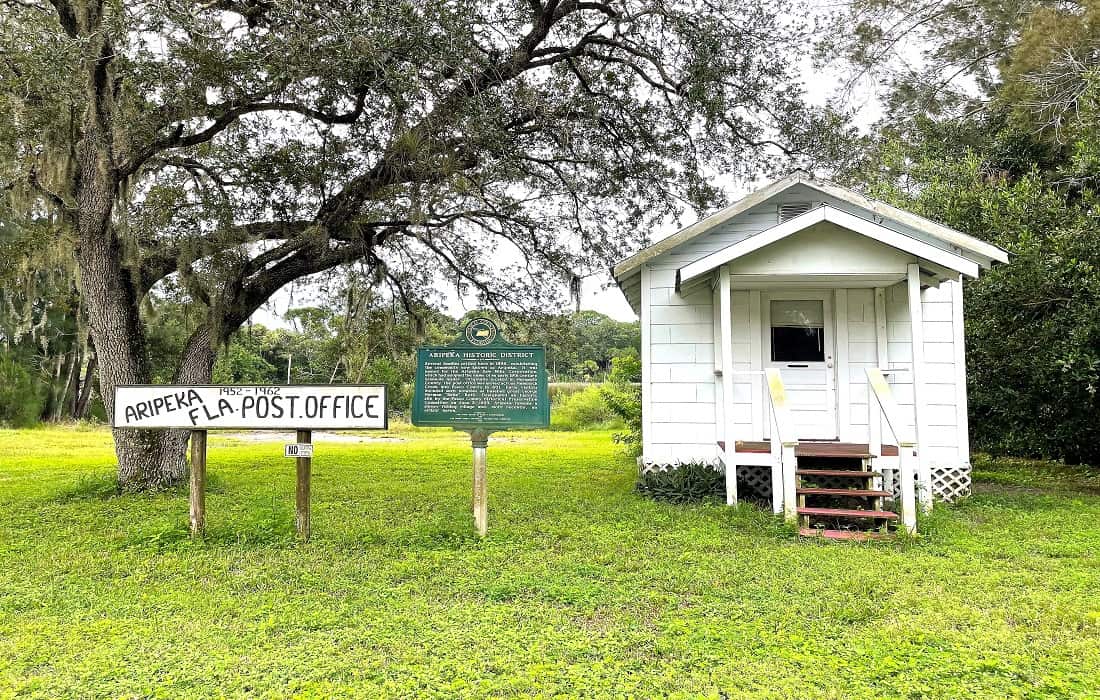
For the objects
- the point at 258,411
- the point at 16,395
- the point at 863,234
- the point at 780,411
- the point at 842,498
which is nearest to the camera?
the point at 258,411

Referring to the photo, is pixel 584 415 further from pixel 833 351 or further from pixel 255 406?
pixel 255 406

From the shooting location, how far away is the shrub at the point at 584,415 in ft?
82.0

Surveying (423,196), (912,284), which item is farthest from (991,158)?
(423,196)

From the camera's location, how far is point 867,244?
7453 millimetres

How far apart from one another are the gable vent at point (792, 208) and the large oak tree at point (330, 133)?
176 cm

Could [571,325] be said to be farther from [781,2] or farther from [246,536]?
[246,536]

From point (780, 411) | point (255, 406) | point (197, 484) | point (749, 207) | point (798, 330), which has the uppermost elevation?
point (749, 207)

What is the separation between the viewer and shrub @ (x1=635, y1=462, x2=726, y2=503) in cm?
809

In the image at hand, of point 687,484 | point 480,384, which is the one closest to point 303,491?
point 480,384

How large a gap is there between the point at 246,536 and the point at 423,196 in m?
4.75

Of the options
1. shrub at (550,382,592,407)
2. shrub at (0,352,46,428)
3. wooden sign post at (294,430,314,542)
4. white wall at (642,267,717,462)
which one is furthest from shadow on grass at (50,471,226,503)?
shrub at (550,382,592,407)

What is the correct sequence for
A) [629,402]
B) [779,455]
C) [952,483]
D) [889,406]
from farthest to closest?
[629,402] < [952,483] < [779,455] < [889,406]

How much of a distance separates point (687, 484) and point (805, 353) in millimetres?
2213

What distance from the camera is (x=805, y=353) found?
8.62 meters
